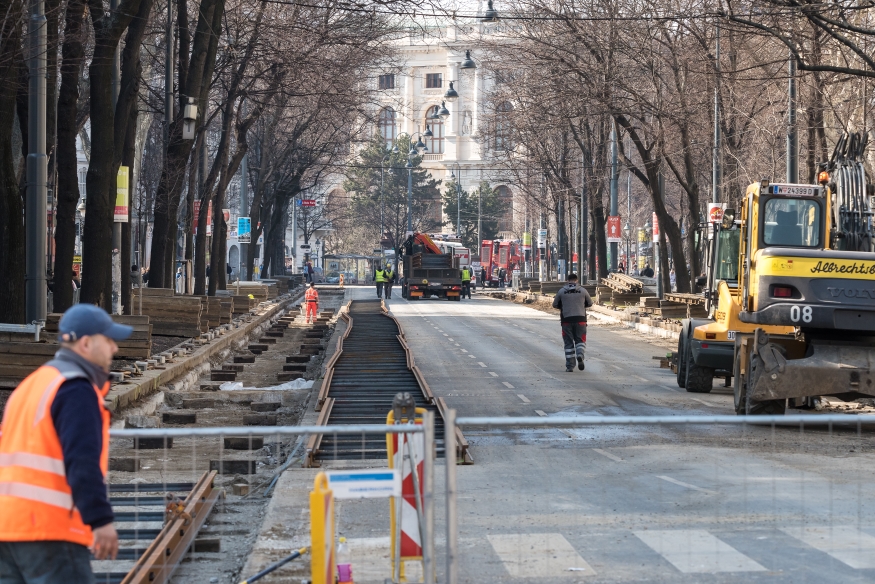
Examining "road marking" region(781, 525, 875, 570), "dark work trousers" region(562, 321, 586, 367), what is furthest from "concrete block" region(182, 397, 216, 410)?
"road marking" region(781, 525, 875, 570)

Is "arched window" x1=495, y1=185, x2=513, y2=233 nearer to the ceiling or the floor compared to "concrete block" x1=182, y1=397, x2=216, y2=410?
nearer to the ceiling

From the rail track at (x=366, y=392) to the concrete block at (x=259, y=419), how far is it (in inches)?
29.7

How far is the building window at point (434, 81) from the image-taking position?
11844cm

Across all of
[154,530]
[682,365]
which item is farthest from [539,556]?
[682,365]

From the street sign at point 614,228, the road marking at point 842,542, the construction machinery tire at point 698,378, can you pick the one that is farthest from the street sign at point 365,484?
the street sign at point 614,228

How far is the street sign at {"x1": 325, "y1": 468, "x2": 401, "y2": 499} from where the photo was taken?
6.74 meters

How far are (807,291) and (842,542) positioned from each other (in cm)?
745

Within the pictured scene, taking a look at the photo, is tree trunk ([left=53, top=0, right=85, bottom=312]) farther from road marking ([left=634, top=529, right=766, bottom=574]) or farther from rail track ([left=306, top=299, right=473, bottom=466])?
road marking ([left=634, top=529, right=766, bottom=574])

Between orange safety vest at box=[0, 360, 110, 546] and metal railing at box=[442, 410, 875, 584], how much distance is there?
7.46ft

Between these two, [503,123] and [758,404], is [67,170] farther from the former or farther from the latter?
[503,123]

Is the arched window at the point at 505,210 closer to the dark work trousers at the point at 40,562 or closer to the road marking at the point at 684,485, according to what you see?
the road marking at the point at 684,485

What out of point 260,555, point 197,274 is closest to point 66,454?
point 260,555

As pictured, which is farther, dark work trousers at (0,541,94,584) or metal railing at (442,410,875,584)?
metal railing at (442,410,875,584)

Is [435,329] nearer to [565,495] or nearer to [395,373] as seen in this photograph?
[395,373]
